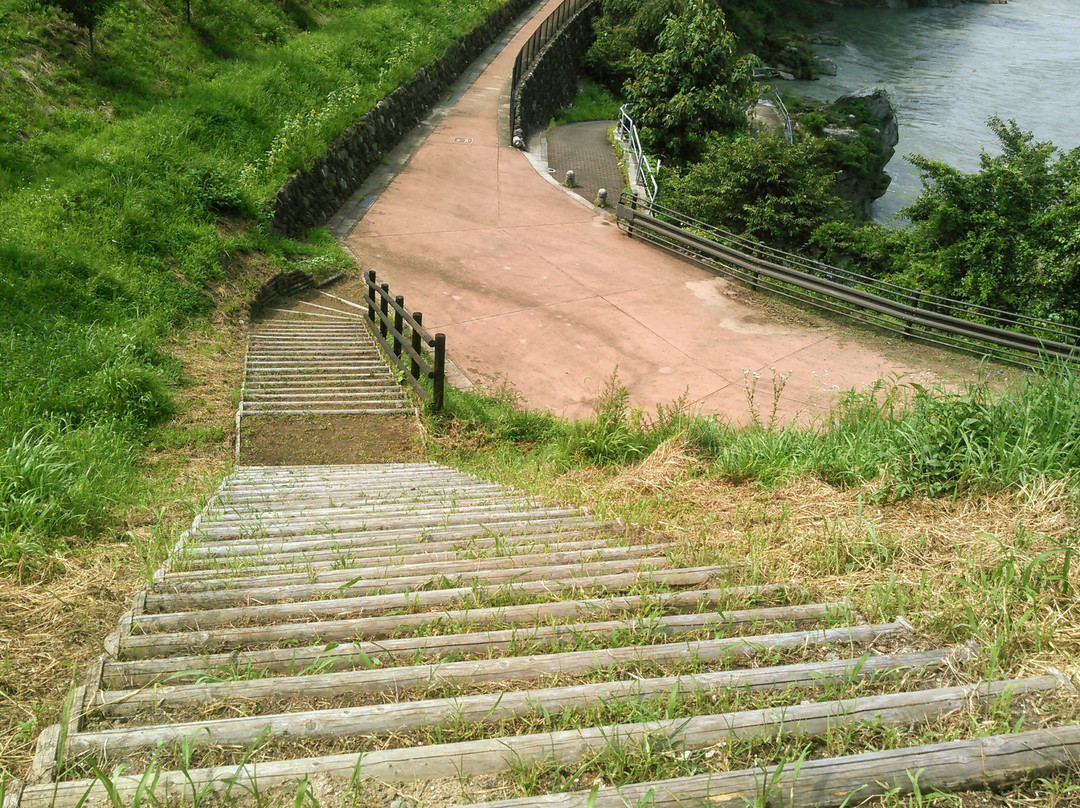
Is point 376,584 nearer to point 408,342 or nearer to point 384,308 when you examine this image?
point 408,342

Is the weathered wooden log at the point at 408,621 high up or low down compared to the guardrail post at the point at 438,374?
up

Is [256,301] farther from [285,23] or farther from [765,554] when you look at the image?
[285,23]

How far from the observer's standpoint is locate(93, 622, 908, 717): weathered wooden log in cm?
276

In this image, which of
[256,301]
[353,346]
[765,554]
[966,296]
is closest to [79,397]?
[353,346]

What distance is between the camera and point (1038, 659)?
3076mm

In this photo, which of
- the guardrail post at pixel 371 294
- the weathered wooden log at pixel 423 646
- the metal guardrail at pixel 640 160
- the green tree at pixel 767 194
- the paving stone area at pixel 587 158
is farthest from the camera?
the paving stone area at pixel 587 158

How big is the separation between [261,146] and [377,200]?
3265 mm

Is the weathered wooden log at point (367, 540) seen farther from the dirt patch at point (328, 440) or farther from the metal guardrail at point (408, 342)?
the metal guardrail at point (408, 342)

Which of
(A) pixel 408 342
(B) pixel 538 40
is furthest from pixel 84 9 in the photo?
(B) pixel 538 40

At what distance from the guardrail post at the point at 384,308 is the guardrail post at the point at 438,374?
1.72 meters

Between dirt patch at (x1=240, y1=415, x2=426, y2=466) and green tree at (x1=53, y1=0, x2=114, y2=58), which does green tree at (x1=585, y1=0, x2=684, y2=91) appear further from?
dirt patch at (x1=240, y1=415, x2=426, y2=466)

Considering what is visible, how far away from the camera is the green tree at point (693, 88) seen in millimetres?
25812

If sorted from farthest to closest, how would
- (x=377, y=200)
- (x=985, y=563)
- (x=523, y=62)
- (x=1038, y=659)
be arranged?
(x=523, y=62) → (x=377, y=200) → (x=985, y=563) → (x=1038, y=659)

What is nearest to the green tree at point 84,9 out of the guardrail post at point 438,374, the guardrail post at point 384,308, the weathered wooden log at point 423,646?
the guardrail post at point 384,308
